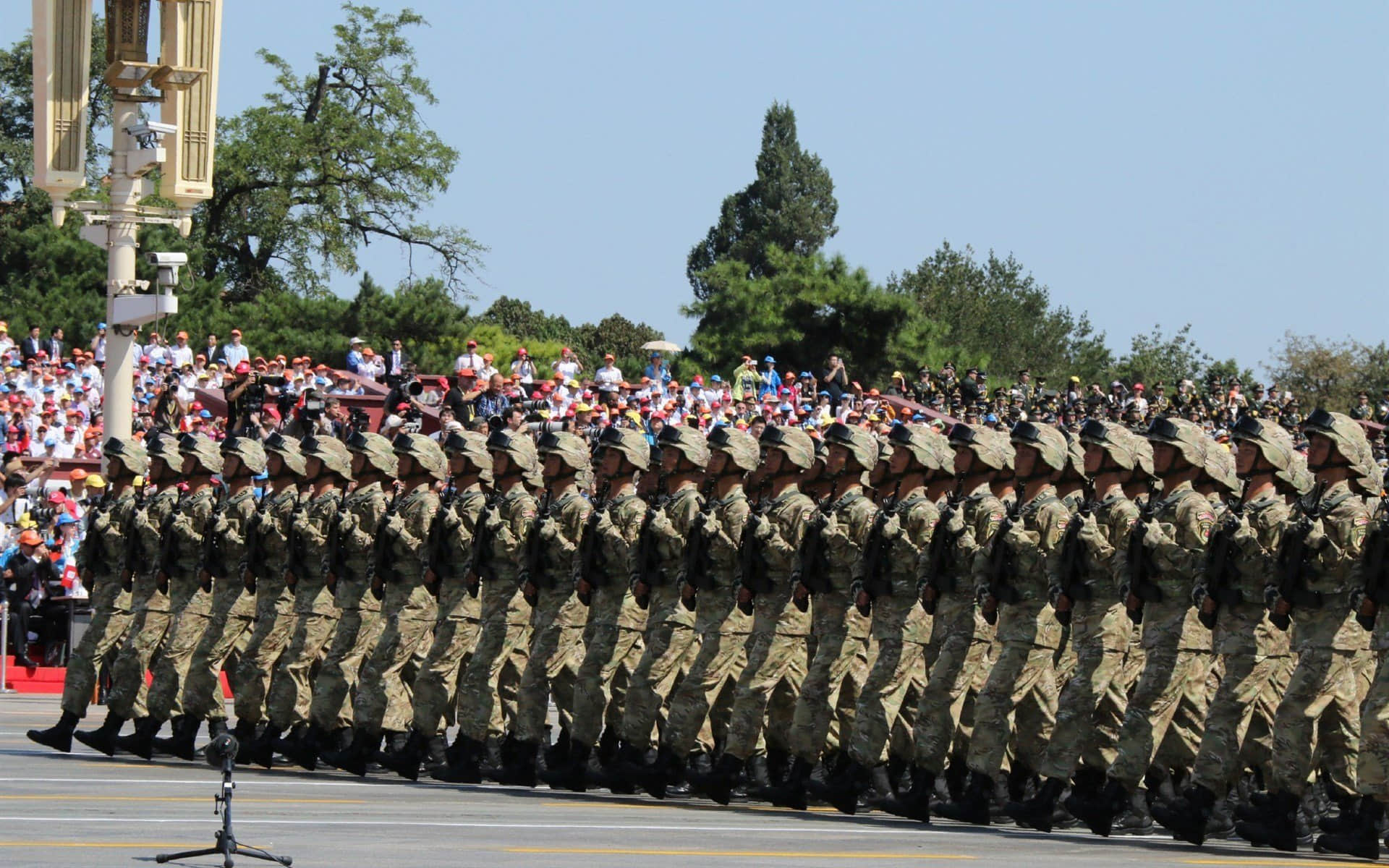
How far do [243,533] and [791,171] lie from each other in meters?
85.5

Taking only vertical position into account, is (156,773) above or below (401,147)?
below

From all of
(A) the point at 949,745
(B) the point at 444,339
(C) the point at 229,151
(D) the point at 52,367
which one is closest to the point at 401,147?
(C) the point at 229,151

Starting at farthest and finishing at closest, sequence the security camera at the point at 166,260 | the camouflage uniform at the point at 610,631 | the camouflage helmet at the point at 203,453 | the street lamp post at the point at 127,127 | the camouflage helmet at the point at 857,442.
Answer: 1. the street lamp post at the point at 127,127
2. the security camera at the point at 166,260
3. the camouflage helmet at the point at 203,453
4. the camouflage uniform at the point at 610,631
5. the camouflage helmet at the point at 857,442

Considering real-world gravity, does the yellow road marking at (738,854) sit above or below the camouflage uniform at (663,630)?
below

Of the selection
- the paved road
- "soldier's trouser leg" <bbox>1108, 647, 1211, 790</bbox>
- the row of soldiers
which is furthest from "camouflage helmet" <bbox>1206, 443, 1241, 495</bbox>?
the paved road

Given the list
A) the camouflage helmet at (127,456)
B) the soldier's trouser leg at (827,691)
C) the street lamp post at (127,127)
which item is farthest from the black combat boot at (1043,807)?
the street lamp post at (127,127)

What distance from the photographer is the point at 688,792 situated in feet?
43.1

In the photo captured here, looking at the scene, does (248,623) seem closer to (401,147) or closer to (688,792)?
(688,792)

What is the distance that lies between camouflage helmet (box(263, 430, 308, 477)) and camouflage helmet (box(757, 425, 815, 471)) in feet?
12.0

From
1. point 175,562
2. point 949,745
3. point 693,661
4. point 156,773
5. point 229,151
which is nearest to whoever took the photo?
point 949,745

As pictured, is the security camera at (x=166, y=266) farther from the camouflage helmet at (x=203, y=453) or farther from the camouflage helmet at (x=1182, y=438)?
the camouflage helmet at (x=1182, y=438)

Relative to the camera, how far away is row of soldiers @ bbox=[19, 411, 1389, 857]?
10672mm

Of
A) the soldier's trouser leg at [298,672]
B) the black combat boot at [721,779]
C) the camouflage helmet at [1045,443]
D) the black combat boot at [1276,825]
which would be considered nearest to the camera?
the black combat boot at [1276,825]

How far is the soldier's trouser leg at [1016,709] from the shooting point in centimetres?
1139
